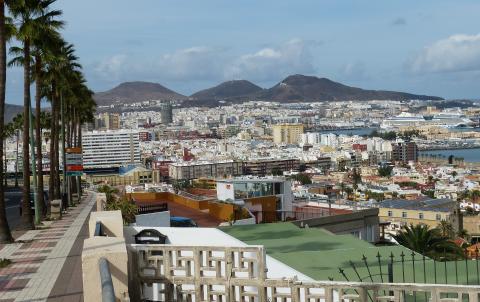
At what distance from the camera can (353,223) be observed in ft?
63.1

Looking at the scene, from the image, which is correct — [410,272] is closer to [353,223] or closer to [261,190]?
[353,223]

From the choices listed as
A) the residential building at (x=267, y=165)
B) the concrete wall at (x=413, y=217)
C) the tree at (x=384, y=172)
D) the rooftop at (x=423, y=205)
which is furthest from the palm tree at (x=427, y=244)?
the residential building at (x=267, y=165)

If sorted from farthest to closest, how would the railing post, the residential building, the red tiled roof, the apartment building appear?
1. the residential building
2. the apartment building
3. the red tiled roof
4. the railing post

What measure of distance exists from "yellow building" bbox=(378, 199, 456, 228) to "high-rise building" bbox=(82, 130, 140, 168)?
117 meters

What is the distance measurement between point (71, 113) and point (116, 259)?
116 ft

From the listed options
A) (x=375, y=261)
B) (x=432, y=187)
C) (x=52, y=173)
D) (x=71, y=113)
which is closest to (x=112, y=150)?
(x=432, y=187)

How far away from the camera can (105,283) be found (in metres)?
4.28

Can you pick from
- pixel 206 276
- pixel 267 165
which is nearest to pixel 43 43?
pixel 206 276

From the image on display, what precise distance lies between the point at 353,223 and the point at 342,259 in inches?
350

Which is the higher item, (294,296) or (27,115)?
(27,115)

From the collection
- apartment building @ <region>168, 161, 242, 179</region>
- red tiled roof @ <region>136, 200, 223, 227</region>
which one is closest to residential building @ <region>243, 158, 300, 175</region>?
apartment building @ <region>168, 161, 242, 179</region>

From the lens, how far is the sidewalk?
31.0 feet

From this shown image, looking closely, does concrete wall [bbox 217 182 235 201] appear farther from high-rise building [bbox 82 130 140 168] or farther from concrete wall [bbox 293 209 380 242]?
high-rise building [bbox 82 130 140 168]

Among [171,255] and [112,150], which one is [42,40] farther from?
[112,150]
